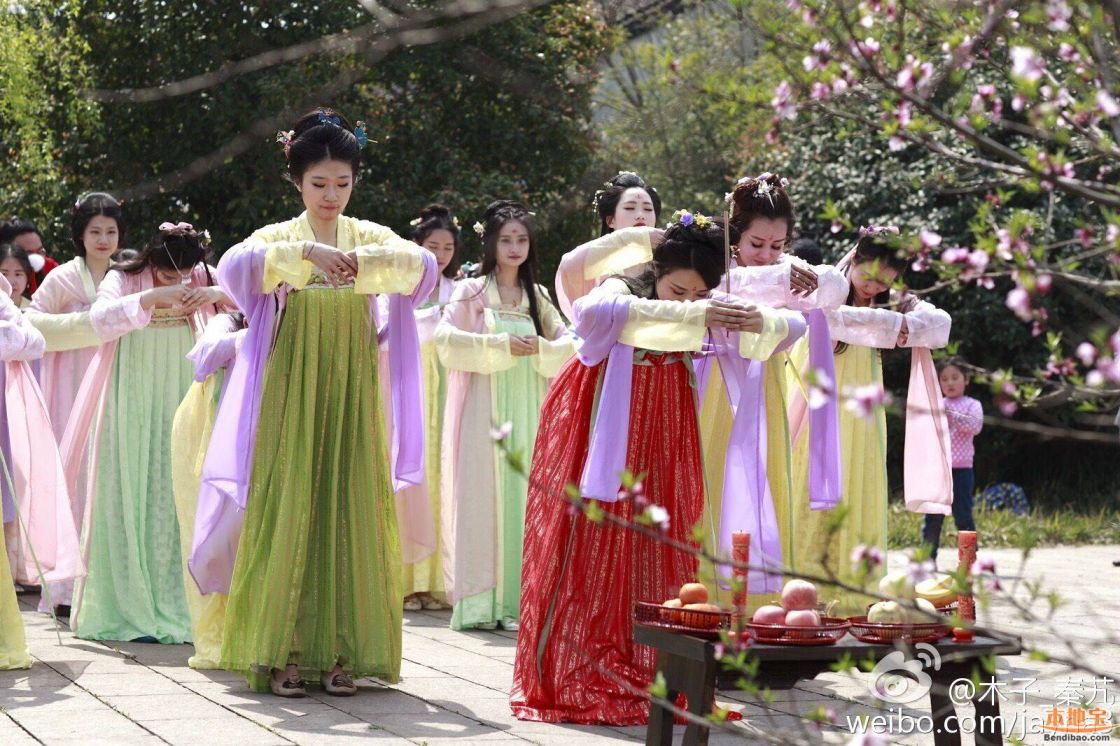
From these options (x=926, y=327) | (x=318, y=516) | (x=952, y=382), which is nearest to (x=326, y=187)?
(x=318, y=516)

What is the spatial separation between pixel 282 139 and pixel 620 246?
1.33 m

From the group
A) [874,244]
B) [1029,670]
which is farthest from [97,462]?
[1029,670]

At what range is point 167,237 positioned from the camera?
663cm

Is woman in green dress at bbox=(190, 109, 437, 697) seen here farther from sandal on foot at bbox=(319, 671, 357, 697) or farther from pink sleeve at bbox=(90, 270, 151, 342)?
pink sleeve at bbox=(90, 270, 151, 342)

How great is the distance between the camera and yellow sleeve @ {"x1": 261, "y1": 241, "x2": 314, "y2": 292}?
200 inches

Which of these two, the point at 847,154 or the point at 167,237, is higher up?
the point at 847,154

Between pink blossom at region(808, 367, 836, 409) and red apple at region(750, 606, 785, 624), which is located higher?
pink blossom at region(808, 367, 836, 409)

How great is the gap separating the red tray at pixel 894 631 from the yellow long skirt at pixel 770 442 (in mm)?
1269

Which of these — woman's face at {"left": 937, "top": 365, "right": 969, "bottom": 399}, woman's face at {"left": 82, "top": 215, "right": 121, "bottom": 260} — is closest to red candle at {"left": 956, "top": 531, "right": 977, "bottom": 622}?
woman's face at {"left": 82, "top": 215, "right": 121, "bottom": 260}

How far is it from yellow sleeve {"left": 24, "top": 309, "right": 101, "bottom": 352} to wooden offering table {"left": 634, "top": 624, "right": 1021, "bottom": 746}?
129 inches

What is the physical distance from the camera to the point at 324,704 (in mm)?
5094

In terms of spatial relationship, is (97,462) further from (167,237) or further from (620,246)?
(620,246)

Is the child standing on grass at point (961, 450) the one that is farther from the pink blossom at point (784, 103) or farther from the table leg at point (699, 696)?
the pink blossom at point (784, 103)

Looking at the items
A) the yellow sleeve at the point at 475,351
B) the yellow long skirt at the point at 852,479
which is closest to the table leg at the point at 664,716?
the yellow long skirt at the point at 852,479
